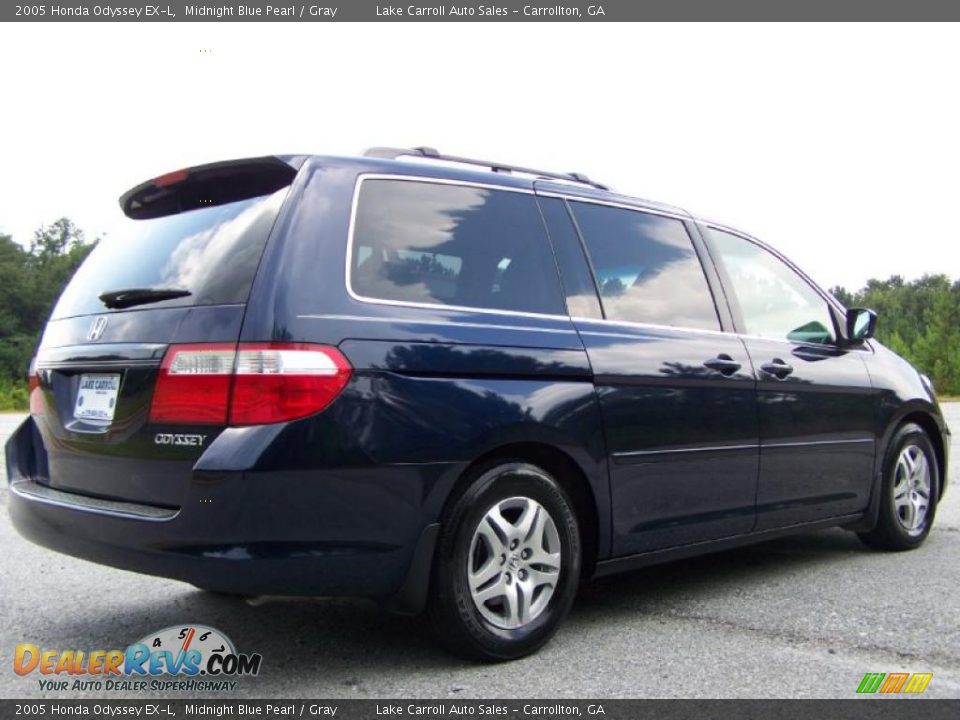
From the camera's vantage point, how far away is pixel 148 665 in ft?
11.7

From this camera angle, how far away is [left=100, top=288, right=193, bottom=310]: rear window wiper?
11.1 feet

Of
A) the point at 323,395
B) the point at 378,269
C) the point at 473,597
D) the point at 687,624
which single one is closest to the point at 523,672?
the point at 473,597

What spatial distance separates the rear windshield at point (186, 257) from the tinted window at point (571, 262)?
125 cm

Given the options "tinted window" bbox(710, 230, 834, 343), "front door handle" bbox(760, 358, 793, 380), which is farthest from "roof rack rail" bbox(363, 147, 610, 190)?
"front door handle" bbox(760, 358, 793, 380)

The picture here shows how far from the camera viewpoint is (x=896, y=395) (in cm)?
562

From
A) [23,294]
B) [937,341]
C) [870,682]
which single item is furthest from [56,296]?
[23,294]

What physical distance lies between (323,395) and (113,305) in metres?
1.01

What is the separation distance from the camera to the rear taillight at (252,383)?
120 inches

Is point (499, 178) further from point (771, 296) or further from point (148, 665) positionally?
point (148, 665)

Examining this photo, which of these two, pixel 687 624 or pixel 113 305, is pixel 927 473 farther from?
pixel 113 305

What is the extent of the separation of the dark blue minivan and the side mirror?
3.31 ft

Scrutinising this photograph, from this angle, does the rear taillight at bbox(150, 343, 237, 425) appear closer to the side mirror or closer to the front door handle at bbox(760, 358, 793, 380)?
the front door handle at bbox(760, 358, 793, 380)

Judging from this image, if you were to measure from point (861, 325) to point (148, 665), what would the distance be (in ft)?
13.3

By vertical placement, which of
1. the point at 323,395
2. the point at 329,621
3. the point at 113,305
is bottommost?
the point at 329,621
